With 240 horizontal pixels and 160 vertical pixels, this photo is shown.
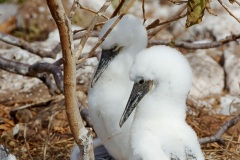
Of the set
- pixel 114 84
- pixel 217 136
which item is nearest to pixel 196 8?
pixel 114 84

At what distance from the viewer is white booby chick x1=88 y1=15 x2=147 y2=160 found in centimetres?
398

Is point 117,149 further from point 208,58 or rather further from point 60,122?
point 208,58

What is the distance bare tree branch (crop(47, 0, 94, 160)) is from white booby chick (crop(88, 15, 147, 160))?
572 millimetres

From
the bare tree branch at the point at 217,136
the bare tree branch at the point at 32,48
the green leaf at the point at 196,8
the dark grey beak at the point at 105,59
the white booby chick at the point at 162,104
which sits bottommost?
the bare tree branch at the point at 217,136

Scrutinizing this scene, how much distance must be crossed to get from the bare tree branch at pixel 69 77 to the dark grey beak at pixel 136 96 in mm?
409

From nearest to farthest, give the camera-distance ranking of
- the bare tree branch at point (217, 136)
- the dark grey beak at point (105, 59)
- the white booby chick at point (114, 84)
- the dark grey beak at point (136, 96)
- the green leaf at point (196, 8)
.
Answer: the green leaf at point (196, 8) → the dark grey beak at point (136, 96) → the white booby chick at point (114, 84) → the dark grey beak at point (105, 59) → the bare tree branch at point (217, 136)

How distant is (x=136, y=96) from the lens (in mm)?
3619

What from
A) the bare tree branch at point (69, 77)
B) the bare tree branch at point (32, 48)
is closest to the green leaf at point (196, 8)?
the bare tree branch at point (69, 77)

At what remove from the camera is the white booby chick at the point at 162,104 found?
345 cm

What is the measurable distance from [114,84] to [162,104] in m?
0.63

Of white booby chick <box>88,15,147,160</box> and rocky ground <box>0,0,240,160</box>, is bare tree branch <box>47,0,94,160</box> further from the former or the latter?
rocky ground <box>0,0,240,160</box>

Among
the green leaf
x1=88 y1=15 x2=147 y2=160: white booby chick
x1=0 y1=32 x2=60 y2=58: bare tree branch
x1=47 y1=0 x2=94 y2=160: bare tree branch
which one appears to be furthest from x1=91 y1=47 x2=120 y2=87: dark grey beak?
the green leaf

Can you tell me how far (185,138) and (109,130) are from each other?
2.17 ft

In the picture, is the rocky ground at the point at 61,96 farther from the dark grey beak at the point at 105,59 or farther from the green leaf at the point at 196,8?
the green leaf at the point at 196,8
